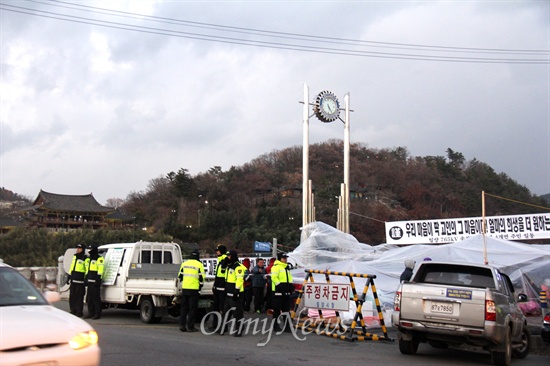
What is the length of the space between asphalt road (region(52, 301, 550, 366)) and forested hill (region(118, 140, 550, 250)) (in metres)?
42.9

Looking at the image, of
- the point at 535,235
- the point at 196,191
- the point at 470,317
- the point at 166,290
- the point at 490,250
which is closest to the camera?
the point at 470,317

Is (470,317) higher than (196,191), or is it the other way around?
(196,191)

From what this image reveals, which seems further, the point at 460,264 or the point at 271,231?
the point at 271,231

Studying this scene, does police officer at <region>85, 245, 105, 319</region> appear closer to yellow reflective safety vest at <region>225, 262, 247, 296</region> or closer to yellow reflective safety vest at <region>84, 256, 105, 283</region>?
yellow reflective safety vest at <region>84, 256, 105, 283</region>

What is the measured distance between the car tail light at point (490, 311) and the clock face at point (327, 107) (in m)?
26.2

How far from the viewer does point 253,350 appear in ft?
35.6

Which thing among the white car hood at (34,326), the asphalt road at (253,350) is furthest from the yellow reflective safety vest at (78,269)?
the white car hood at (34,326)

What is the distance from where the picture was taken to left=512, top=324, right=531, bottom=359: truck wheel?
11688 millimetres

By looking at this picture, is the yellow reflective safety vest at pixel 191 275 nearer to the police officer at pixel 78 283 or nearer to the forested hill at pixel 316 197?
the police officer at pixel 78 283

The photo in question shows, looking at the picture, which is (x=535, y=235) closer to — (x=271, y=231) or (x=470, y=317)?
(x=470, y=317)

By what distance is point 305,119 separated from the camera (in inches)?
1358

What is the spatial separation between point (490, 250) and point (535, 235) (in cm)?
507

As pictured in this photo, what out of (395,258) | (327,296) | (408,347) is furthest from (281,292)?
(395,258)

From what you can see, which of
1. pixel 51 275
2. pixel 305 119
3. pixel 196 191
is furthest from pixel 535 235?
pixel 196 191
